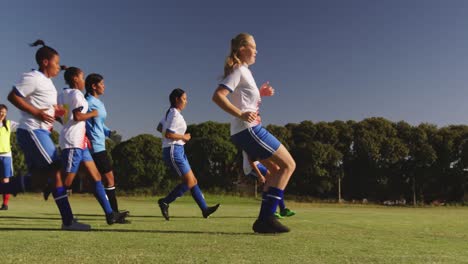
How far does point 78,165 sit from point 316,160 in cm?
3094

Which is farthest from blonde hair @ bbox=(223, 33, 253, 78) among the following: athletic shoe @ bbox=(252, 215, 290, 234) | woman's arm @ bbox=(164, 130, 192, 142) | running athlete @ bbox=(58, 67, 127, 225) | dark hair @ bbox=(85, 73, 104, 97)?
dark hair @ bbox=(85, 73, 104, 97)

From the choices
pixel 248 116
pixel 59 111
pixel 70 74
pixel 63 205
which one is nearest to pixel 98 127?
pixel 70 74

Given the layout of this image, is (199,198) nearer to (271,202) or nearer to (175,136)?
(175,136)

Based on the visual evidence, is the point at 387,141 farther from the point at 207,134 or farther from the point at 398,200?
the point at 207,134

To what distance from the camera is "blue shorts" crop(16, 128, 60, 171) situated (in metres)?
4.92

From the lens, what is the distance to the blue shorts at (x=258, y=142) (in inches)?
190

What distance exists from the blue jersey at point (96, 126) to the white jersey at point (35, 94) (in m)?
1.57

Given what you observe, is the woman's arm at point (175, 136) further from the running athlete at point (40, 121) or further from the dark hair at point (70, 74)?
the running athlete at point (40, 121)

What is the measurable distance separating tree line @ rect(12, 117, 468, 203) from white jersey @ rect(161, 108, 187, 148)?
27.2 meters

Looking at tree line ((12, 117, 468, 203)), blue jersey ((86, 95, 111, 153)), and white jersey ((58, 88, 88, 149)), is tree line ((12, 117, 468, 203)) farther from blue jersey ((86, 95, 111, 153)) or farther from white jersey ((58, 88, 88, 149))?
white jersey ((58, 88, 88, 149))

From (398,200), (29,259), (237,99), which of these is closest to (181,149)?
(237,99)

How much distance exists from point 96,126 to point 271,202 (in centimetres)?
347

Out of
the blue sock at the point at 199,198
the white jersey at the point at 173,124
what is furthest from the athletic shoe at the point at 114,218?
the white jersey at the point at 173,124

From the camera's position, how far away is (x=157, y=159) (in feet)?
117
